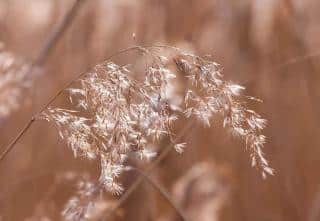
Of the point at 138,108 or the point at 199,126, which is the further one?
the point at 199,126

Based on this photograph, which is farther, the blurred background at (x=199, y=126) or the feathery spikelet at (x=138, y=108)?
the blurred background at (x=199, y=126)

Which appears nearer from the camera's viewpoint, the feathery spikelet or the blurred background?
the feathery spikelet

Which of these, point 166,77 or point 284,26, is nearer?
point 166,77

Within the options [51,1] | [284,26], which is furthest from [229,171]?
[51,1]

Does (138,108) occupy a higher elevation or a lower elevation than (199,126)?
lower

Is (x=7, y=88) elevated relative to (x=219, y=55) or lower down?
lower down

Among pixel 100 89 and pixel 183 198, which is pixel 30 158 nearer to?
pixel 183 198

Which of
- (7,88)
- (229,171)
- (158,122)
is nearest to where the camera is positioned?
(158,122)

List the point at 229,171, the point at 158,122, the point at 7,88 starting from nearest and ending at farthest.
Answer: the point at 158,122, the point at 7,88, the point at 229,171
